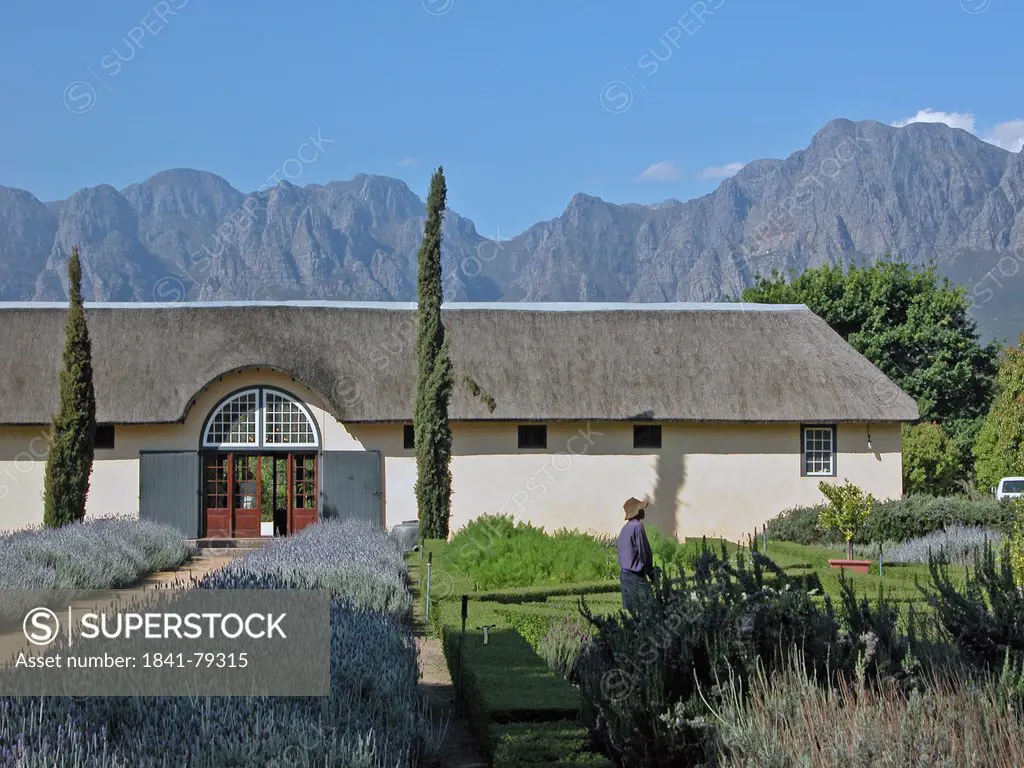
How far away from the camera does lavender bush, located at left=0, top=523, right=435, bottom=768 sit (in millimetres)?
4652

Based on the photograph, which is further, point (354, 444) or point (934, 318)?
point (934, 318)

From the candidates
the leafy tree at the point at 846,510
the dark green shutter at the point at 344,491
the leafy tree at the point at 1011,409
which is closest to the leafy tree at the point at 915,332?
the leafy tree at the point at 1011,409

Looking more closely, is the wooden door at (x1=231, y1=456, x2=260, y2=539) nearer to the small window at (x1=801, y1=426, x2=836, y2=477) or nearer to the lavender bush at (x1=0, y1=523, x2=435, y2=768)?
the small window at (x1=801, y1=426, x2=836, y2=477)

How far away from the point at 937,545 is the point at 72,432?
15688mm

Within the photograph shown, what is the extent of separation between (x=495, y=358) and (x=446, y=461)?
11.2 feet

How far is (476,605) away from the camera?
1173 centimetres

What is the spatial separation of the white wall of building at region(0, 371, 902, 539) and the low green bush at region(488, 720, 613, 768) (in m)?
16.3

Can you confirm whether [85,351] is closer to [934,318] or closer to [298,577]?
[298,577]

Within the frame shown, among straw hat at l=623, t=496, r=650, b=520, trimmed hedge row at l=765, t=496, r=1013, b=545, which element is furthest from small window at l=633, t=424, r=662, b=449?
straw hat at l=623, t=496, r=650, b=520

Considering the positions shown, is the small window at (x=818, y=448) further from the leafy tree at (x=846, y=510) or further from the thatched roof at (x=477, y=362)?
the leafy tree at (x=846, y=510)

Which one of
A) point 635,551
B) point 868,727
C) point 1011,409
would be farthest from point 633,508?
point 1011,409

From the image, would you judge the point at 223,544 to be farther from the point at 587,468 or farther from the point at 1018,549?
the point at 1018,549

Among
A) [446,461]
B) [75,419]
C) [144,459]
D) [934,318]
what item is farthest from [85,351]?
[934,318]

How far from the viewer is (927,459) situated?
28266 mm
